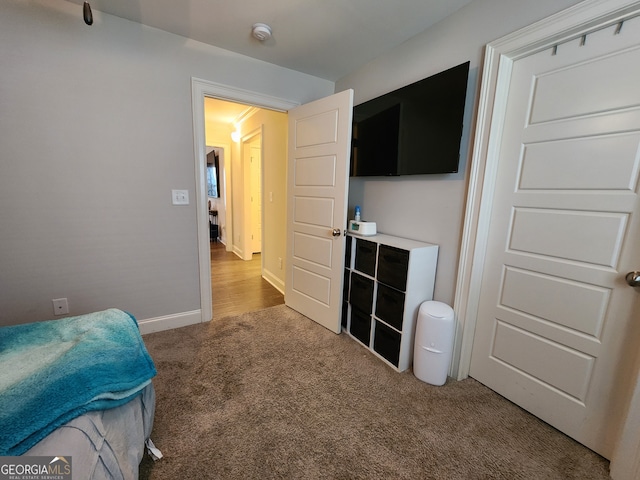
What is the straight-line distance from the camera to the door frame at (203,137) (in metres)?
2.15

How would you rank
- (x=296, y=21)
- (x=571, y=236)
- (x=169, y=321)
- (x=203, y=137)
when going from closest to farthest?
(x=571, y=236) < (x=296, y=21) < (x=203, y=137) < (x=169, y=321)

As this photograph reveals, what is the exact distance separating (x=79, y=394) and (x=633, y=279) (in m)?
2.16

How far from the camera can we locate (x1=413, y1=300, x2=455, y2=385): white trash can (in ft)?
5.42

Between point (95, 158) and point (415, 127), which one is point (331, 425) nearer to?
point (415, 127)

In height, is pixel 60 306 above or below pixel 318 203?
below

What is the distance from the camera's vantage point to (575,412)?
134cm

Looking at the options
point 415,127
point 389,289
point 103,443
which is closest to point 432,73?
point 415,127

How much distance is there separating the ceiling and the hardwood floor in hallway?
94.4 inches

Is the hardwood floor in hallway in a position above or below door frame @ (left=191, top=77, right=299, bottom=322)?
below

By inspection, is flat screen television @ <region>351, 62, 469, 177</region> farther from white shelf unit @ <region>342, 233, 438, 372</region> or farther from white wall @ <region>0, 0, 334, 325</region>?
white wall @ <region>0, 0, 334, 325</region>

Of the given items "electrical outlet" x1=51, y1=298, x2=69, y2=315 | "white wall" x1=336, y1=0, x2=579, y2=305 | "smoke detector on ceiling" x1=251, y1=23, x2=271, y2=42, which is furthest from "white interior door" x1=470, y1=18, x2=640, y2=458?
"electrical outlet" x1=51, y1=298, x2=69, y2=315

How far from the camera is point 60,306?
6.24ft

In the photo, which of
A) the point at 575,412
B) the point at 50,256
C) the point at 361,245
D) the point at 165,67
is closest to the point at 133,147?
the point at 165,67

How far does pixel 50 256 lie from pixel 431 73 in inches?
117
